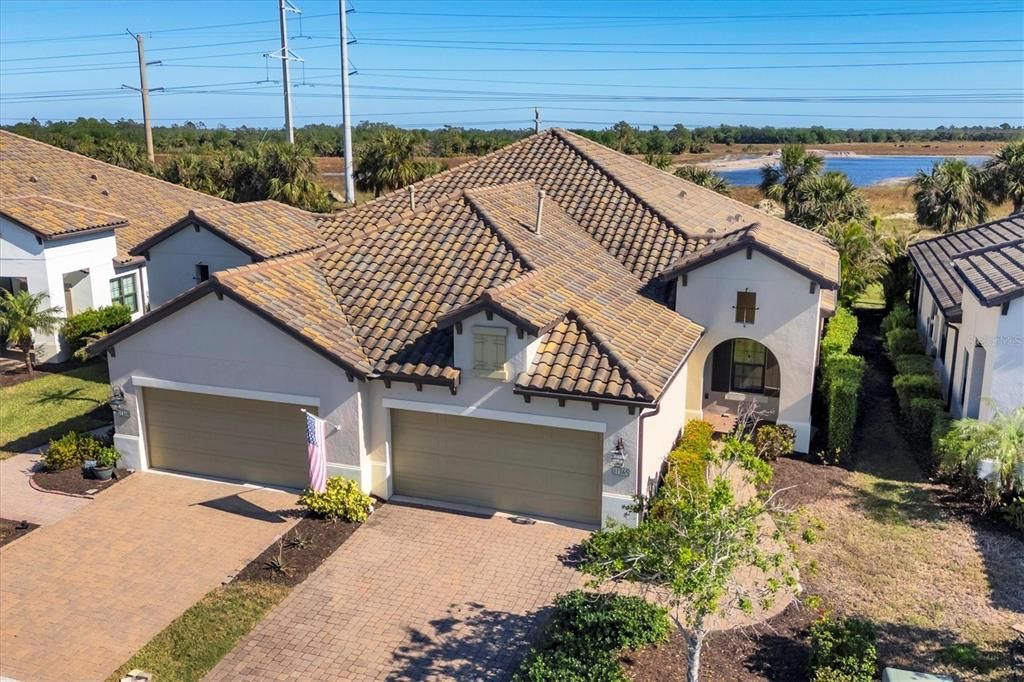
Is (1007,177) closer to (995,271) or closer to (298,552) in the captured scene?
(995,271)

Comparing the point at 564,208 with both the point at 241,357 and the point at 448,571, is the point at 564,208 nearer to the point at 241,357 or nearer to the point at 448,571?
the point at 241,357

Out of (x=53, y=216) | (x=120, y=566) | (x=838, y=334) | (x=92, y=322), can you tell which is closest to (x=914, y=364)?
(x=838, y=334)

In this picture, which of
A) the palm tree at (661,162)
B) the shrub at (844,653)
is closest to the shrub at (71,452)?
the shrub at (844,653)

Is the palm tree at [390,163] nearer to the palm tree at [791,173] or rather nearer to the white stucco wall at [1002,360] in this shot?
the palm tree at [791,173]

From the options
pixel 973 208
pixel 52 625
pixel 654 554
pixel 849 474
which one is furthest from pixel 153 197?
pixel 973 208

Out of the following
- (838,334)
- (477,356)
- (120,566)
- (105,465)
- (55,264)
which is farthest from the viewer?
(55,264)
